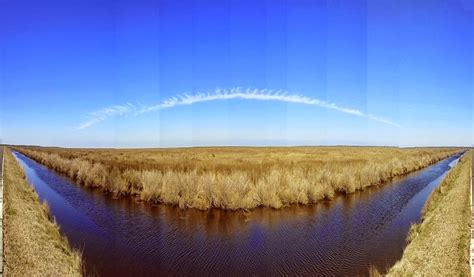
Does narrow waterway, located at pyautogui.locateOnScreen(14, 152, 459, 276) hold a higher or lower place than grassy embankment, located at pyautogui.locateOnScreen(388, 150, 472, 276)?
lower

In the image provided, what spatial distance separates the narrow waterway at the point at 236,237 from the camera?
784 cm

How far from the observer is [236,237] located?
9.88 m

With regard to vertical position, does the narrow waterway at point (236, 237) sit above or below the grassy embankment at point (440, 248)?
below

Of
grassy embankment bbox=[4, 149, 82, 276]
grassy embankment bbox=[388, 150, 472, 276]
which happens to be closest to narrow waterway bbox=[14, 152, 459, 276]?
grassy embankment bbox=[4, 149, 82, 276]

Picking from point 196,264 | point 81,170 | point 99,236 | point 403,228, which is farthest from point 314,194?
point 81,170

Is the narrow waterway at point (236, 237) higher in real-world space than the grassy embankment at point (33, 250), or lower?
lower

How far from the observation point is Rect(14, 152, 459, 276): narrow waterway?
7.84 m

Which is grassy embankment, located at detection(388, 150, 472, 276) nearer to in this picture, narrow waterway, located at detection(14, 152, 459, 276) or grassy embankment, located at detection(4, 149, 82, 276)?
narrow waterway, located at detection(14, 152, 459, 276)

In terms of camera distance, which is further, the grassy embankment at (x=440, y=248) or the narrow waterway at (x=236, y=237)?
the narrow waterway at (x=236, y=237)

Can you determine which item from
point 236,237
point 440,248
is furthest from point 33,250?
point 440,248

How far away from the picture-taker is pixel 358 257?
331 inches

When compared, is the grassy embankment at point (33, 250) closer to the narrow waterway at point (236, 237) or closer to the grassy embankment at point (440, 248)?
the narrow waterway at point (236, 237)

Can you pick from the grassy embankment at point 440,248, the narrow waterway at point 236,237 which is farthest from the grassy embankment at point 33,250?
the grassy embankment at point 440,248

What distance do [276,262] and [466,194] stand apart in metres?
8.85
